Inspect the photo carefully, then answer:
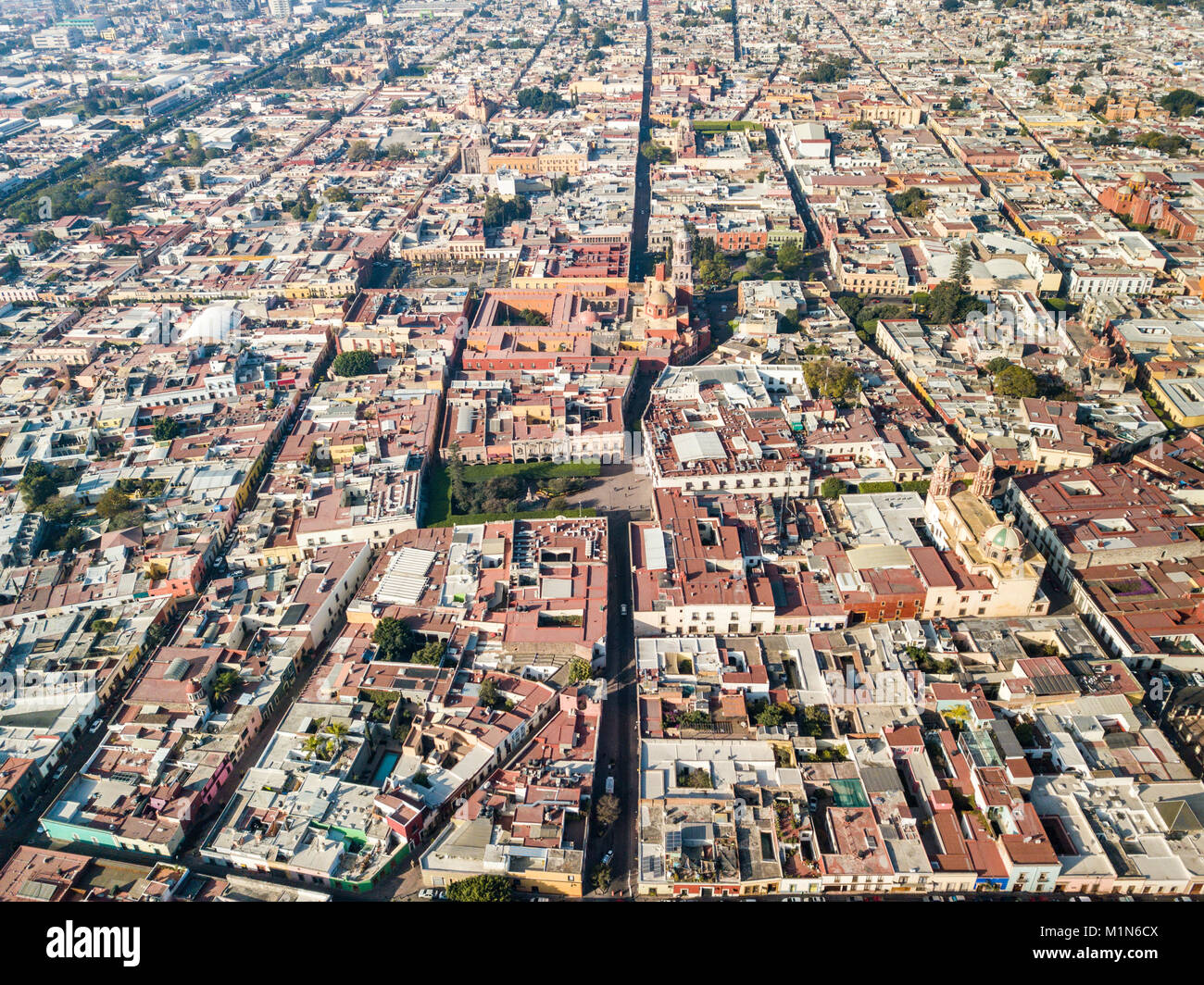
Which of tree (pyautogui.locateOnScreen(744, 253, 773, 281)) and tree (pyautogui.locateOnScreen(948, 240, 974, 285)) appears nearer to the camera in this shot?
tree (pyautogui.locateOnScreen(948, 240, 974, 285))

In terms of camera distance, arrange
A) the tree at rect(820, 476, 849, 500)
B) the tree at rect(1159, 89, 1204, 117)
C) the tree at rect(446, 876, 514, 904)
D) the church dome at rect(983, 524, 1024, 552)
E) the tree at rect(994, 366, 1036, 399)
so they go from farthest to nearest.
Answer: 1. the tree at rect(1159, 89, 1204, 117)
2. the tree at rect(994, 366, 1036, 399)
3. the tree at rect(820, 476, 849, 500)
4. the church dome at rect(983, 524, 1024, 552)
5. the tree at rect(446, 876, 514, 904)

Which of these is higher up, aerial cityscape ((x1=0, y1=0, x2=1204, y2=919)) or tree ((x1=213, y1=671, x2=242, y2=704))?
aerial cityscape ((x1=0, y1=0, x2=1204, y2=919))

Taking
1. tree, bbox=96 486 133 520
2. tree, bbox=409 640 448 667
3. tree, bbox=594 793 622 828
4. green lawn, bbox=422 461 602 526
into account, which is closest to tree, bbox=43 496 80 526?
tree, bbox=96 486 133 520

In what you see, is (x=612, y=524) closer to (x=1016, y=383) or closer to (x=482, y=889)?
(x=482, y=889)

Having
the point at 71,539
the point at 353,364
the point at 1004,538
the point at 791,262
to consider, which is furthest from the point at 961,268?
the point at 71,539

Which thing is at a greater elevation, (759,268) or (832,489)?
(759,268)

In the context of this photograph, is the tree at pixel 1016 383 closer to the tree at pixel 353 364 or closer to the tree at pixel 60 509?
the tree at pixel 353 364

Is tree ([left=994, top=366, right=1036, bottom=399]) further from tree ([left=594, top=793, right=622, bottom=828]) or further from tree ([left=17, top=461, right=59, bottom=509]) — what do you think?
tree ([left=17, top=461, right=59, bottom=509])
